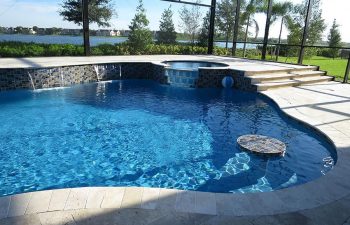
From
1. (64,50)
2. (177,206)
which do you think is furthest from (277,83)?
(64,50)

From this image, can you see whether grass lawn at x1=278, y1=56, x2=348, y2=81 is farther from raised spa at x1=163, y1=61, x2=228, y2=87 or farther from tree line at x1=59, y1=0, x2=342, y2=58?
raised spa at x1=163, y1=61, x2=228, y2=87

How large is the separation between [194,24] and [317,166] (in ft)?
82.7

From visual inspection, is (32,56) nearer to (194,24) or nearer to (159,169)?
(159,169)

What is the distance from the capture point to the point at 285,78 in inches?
437

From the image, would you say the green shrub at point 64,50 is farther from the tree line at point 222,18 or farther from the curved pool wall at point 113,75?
the tree line at point 222,18

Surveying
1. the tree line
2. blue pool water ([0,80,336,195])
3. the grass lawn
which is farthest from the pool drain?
the tree line

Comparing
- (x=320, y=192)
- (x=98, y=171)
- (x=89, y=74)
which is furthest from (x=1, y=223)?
(x=89, y=74)

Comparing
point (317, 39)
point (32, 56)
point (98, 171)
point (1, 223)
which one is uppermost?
point (317, 39)

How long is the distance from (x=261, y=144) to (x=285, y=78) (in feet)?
22.3

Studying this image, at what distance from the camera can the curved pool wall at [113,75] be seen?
923cm

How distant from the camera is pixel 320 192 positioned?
3.31 metres

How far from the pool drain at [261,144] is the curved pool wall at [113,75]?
4.69 m

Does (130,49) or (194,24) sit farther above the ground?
(194,24)

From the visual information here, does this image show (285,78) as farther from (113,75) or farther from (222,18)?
(222,18)
